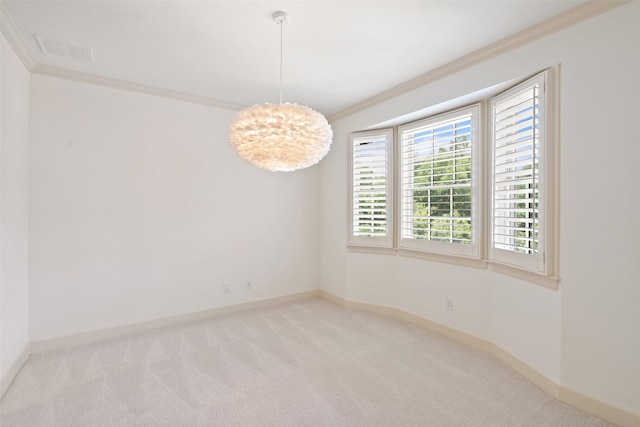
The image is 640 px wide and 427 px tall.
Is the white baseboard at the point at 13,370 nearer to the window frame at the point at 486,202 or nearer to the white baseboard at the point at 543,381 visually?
the window frame at the point at 486,202

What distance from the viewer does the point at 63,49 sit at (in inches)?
107

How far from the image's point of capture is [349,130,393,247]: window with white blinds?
4051 millimetres

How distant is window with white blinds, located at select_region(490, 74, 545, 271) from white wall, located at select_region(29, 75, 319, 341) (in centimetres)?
276

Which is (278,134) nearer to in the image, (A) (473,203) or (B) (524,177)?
(B) (524,177)

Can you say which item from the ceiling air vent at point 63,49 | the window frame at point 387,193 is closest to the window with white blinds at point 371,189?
the window frame at point 387,193

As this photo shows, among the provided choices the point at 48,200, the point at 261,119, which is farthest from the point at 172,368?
the point at 261,119

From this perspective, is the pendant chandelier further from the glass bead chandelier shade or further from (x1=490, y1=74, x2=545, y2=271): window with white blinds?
(x1=490, y1=74, x2=545, y2=271): window with white blinds

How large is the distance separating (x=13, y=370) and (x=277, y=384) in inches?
85.6

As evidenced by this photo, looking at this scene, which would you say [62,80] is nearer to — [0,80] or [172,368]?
[0,80]

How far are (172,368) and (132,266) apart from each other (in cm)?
138

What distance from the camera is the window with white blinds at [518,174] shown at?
2480 mm

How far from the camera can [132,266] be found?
3533 mm

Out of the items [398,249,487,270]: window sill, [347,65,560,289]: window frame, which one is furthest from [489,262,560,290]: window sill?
[398,249,487,270]: window sill

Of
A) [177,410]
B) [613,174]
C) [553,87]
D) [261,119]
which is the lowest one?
[177,410]
